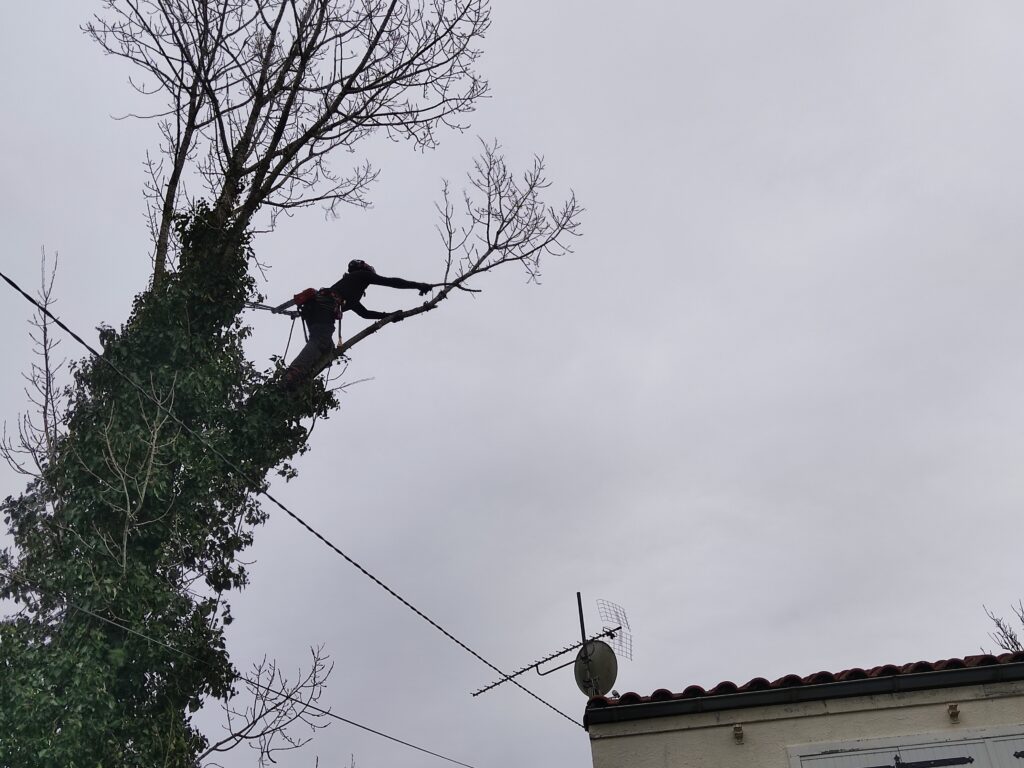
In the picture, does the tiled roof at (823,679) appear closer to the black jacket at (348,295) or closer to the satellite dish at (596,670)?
the satellite dish at (596,670)

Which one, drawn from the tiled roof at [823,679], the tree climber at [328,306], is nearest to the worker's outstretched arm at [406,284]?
the tree climber at [328,306]

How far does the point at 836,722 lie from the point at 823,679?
378 mm

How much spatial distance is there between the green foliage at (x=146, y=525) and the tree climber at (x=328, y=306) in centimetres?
46

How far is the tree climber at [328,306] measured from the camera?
42.2ft

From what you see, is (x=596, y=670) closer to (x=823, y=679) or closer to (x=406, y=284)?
(x=823, y=679)

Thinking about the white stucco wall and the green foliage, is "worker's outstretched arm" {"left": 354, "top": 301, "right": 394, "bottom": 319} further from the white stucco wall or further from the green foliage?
the white stucco wall

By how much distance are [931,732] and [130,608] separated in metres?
8.43

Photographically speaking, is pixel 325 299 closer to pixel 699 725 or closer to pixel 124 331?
pixel 124 331

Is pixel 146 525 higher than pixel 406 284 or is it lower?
lower

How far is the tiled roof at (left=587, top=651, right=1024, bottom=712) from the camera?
7688 mm

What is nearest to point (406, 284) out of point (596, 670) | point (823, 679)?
point (596, 670)

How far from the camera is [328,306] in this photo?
43.2 feet

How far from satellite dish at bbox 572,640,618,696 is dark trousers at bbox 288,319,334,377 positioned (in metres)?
5.81

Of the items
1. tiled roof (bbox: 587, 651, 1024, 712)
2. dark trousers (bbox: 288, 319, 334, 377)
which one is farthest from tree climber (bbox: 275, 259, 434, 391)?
tiled roof (bbox: 587, 651, 1024, 712)
